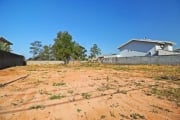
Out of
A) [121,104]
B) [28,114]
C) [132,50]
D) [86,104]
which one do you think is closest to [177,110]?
[121,104]

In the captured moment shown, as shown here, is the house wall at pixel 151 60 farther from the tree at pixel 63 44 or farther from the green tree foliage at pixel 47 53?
the green tree foliage at pixel 47 53

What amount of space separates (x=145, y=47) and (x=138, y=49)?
1.79 meters

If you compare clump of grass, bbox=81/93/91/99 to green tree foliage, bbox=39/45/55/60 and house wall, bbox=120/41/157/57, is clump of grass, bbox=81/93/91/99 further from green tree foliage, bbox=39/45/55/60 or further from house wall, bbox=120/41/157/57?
green tree foliage, bbox=39/45/55/60

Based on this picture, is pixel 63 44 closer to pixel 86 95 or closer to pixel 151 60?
pixel 151 60

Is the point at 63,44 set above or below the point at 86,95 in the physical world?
above

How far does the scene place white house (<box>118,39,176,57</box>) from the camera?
3419cm

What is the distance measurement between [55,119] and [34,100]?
1653 millimetres

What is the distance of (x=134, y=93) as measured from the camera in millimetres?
6809

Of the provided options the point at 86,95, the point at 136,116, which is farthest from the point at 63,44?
the point at 136,116

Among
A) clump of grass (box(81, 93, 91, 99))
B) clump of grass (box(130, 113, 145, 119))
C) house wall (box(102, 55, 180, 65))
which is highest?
house wall (box(102, 55, 180, 65))

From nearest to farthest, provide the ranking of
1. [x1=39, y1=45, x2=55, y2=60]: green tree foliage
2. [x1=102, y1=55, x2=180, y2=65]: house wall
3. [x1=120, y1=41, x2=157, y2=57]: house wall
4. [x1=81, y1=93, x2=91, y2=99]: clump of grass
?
1. [x1=81, y1=93, x2=91, y2=99]: clump of grass
2. [x1=102, y1=55, x2=180, y2=65]: house wall
3. [x1=120, y1=41, x2=157, y2=57]: house wall
4. [x1=39, y1=45, x2=55, y2=60]: green tree foliage

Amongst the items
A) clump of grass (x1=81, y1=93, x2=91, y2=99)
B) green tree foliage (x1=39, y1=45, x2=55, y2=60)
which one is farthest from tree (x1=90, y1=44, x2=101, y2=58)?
clump of grass (x1=81, y1=93, x2=91, y2=99)

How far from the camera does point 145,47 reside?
3619 cm

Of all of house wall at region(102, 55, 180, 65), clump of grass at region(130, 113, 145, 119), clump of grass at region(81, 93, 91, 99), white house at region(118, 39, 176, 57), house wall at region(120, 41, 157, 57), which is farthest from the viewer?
house wall at region(120, 41, 157, 57)
